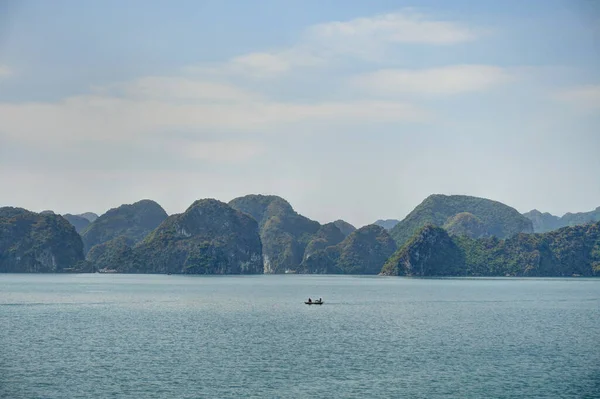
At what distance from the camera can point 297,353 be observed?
285 ft

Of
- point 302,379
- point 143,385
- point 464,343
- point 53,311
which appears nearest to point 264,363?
point 302,379

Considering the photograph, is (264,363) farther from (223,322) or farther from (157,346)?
(223,322)

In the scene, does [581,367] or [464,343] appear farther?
[464,343]

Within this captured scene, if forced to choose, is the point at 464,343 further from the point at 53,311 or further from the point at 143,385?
the point at 53,311

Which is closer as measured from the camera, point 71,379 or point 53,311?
point 71,379

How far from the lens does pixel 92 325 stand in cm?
11656

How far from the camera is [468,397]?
63.3m

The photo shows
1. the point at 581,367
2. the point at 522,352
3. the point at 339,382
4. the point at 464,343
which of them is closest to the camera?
the point at 339,382

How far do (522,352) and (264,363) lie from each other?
Result: 31255mm

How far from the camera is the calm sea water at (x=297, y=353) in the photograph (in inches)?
2613

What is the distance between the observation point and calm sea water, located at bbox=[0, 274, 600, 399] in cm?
6638

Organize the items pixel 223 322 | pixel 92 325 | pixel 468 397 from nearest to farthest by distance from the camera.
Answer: pixel 468 397 < pixel 92 325 < pixel 223 322

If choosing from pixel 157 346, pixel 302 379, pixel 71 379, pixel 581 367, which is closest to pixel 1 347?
pixel 157 346

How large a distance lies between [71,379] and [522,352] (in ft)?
167
